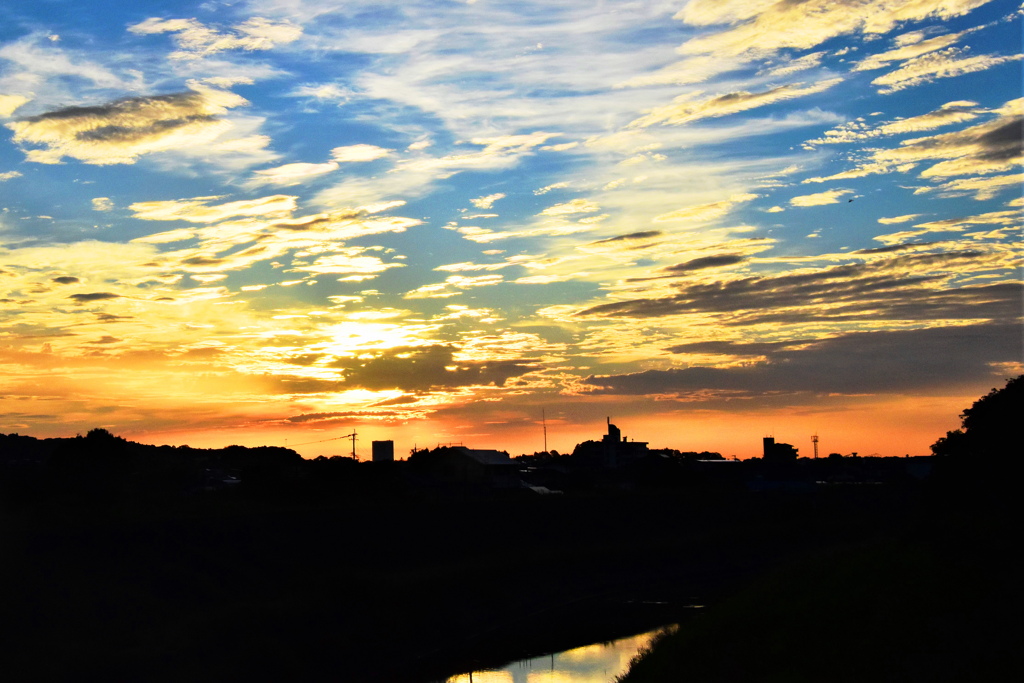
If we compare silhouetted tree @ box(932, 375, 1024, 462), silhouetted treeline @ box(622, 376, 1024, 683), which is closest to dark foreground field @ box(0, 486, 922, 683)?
silhouetted treeline @ box(622, 376, 1024, 683)

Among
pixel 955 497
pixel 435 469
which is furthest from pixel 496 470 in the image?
pixel 955 497

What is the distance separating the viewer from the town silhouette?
3472 centimetres

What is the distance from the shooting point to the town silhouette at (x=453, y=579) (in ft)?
114

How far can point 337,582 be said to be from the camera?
170ft

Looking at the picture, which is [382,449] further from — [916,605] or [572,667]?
[916,605]

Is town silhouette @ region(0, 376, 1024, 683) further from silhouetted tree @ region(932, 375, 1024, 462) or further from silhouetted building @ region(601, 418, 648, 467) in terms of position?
silhouetted building @ region(601, 418, 648, 467)

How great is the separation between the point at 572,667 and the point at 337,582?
14058 millimetres

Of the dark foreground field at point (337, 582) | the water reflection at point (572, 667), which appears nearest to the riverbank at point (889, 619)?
the water reflection at point (572, 667)

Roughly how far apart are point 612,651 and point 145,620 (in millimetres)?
23775

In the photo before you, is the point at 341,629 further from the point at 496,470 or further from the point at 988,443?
the point at 496,470

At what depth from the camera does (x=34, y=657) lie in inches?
1415

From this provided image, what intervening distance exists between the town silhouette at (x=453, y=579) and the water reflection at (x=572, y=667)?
159 centimetres

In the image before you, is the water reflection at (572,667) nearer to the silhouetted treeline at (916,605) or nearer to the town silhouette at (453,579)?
the town silhouette at (453,579)

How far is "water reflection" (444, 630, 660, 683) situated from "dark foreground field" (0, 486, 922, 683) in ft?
5.07
